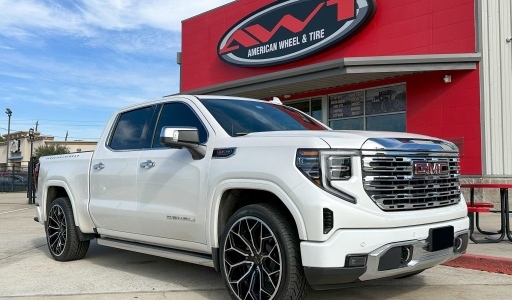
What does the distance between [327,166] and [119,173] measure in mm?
2718

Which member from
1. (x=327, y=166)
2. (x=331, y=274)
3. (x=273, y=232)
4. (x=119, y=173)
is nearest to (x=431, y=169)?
(x=327, y=166)

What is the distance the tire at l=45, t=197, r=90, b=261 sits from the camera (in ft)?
20.3

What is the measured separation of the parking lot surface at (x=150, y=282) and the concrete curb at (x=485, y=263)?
0.13 m

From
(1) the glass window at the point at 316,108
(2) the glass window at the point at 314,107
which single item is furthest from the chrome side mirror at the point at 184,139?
(1) the glass window at the point at 316,108

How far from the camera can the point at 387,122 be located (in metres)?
14.4

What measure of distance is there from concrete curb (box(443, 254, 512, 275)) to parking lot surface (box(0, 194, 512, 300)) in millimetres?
126

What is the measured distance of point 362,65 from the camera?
12.6 metres

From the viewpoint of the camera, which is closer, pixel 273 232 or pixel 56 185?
pixel 273 232

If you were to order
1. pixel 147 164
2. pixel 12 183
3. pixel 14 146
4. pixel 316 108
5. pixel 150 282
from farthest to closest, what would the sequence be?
pixel 14 146 → pixel 12 183 → pixel 316 108 → pixel 150 282 → pixel 147 164

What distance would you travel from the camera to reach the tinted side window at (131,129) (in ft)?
18.2

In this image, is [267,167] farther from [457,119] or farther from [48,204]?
[457,119]

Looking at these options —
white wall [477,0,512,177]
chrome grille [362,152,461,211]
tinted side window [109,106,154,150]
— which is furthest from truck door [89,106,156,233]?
white wall [477,0,512,177]

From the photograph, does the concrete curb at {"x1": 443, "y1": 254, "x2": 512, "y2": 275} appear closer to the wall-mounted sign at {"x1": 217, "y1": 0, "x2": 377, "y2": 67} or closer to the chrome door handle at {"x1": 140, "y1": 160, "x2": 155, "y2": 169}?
the chrome door handle at {"x1": 140, "y1": 160, "x2": 155, "y2": 169}

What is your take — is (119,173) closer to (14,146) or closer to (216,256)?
(216,256)
